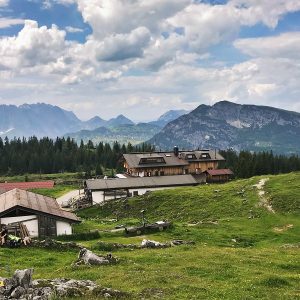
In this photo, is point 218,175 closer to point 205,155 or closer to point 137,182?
point 205,155

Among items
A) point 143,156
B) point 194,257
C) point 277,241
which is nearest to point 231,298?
point 194,257

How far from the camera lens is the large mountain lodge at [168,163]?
11869 cm

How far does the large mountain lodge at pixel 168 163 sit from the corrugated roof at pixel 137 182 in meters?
15.9

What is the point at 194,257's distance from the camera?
109 feet

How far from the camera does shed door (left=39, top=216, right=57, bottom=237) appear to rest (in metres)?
51.6

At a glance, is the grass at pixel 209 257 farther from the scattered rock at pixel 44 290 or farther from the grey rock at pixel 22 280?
the grey rock at pixel 22 280

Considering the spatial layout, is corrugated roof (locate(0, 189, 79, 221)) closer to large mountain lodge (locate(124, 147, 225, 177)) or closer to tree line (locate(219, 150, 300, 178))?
large mountain lodge (locate(124, 147, 225, 177))

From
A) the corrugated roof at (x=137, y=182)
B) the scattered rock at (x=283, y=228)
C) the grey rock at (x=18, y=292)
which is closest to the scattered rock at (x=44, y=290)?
the grey rock at (x=18, y=292)

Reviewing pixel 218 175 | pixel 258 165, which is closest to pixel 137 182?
pixel 218 175

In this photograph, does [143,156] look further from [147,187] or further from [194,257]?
[194,257]

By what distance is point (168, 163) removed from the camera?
120m

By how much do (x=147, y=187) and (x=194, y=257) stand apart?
64.3 meters

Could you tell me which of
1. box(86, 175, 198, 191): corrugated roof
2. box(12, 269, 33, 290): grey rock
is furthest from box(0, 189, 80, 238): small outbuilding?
box(86, 175, 198, 191): corrugated roof

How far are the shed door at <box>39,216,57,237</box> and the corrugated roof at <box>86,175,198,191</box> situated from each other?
39933 mm
